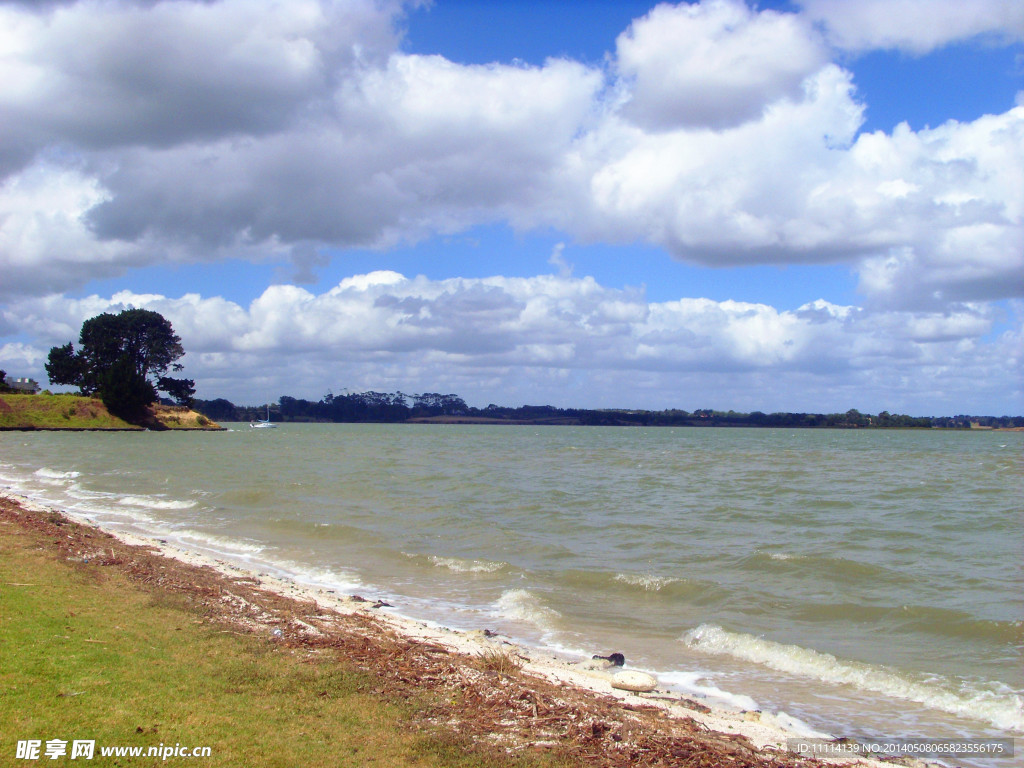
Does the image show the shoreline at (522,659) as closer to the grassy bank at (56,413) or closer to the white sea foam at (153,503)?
the white sea foam at (153,503)

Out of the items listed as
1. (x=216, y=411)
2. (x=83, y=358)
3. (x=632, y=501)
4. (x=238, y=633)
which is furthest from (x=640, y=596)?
(x=216, y=411)

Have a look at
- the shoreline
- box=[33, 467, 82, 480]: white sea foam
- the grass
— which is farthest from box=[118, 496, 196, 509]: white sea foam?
the grass

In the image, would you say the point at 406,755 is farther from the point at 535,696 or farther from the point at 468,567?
the point at 468,567

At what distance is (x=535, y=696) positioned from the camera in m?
6.14

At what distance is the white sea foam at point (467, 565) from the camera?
547 inches

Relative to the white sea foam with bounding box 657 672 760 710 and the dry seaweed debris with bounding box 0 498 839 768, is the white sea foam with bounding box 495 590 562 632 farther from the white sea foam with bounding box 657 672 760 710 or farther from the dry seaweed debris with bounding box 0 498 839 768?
the white sea foam with bounding box 657 672 760 710

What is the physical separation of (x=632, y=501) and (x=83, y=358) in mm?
90334

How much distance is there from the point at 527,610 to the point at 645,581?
282 cm

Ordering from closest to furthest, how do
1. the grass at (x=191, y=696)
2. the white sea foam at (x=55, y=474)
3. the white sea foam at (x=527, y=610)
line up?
the grass at (x=191, y=696)
the white sea foam at (x=527, y=610)
the white sea foam at (x=55, y=474)

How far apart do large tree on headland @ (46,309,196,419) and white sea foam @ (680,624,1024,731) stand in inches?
3508

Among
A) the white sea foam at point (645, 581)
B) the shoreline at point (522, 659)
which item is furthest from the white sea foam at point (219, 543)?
the white sea foam at point (645, 581)

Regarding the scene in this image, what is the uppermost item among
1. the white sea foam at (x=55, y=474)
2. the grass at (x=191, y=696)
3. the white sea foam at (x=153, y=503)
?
the grass at (x=191, y=696)

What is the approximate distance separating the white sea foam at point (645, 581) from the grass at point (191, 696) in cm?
699

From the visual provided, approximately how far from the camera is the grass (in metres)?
4.57
